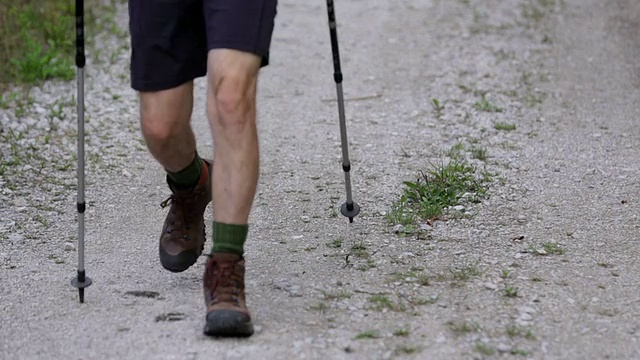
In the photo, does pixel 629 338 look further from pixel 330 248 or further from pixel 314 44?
pixel 314 44

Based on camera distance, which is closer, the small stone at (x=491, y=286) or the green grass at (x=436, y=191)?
the small stone at (x=491, y=286)

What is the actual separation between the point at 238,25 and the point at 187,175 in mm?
1006

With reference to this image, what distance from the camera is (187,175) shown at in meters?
4.79

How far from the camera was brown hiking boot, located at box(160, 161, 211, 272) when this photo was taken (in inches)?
188

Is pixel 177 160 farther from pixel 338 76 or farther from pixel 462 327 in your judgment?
pixel 462 327

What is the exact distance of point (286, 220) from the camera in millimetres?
5926

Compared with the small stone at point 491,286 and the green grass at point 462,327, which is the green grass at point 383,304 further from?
the small stone at point 491,286

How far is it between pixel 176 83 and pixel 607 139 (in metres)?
4.02

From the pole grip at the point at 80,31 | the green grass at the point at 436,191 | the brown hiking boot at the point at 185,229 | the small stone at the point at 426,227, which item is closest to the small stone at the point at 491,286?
the small stone at the point at 426,227

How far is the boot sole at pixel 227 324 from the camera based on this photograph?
3.97 m

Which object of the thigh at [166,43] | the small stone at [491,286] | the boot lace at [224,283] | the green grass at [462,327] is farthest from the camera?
the small stone at [491,286]

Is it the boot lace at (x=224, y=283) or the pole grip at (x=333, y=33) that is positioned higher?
the pole grip at (x=333, y=33)

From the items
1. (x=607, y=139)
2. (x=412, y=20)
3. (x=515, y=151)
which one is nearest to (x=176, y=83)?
(x=515, y=151)

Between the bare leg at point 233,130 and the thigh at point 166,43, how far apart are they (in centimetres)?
34
